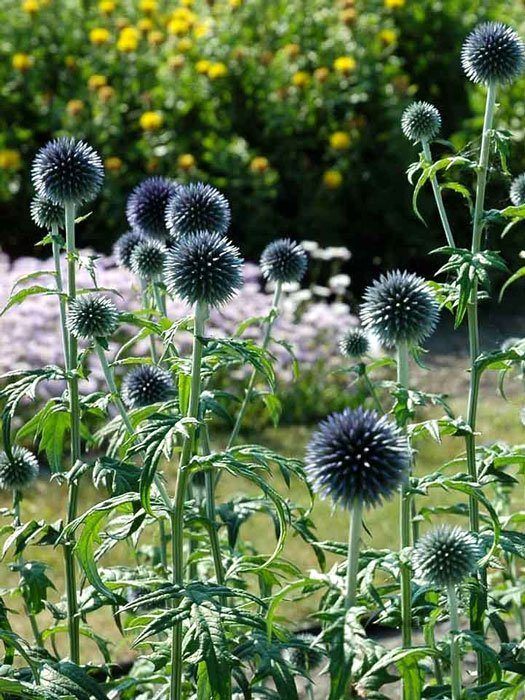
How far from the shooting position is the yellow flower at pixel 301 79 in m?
8.20

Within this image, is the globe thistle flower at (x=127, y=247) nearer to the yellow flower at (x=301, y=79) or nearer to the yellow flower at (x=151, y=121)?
the yellow flower at (x=151, y=121)

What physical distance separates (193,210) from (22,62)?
591 centimetres

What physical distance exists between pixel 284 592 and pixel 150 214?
162 cm

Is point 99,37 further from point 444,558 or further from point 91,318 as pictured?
point 444,558

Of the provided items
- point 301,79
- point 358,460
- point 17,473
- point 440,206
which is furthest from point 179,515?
point 301,79

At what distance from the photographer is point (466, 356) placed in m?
7.75

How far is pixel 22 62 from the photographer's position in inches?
337

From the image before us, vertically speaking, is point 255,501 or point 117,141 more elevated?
point 117,141

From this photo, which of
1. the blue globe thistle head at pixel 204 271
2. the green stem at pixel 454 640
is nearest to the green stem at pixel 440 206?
the blue globe thistle head at pixel 204 271

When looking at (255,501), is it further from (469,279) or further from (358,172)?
(358,172)

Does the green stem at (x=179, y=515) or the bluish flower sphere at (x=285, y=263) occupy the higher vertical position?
the bluish flower sphere at (x=285, y=263)

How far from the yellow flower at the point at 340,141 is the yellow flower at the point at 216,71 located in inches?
34.6

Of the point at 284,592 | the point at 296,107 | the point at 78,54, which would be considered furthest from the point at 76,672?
the point at 78,54

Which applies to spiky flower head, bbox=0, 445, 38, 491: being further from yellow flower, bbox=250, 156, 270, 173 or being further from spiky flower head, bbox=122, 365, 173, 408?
yellow flower, bbox=250, 156, 270, 173
